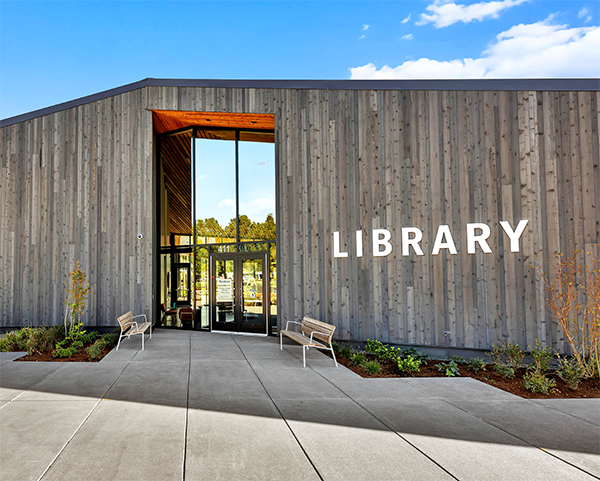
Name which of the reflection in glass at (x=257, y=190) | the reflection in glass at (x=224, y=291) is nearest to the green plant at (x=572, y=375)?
the reflection in glass at (x=257, y=190)

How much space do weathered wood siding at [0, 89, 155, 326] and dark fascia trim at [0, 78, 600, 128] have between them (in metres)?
0.20

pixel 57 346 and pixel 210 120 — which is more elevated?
pixel 210 120

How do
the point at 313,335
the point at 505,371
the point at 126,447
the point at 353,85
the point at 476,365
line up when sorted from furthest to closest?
the point at 353,85
the point at 313,335
the point at 476,365
the point at 505,371
the point at 126,447

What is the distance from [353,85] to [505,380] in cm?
690

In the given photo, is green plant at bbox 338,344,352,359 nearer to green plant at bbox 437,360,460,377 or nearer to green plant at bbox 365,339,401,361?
green plant at bbox 365,339,401,361

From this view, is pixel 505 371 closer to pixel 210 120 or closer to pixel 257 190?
pixel 257 190

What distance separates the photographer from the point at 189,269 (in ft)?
37.5

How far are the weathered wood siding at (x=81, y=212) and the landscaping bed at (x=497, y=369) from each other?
6.32 metres

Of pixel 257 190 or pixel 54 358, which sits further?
pixel 257 190

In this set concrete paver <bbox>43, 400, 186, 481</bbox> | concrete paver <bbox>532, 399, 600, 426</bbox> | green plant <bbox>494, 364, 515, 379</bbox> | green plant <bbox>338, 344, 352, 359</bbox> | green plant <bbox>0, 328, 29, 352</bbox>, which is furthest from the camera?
green plant <bbox>0, 328, 29, 352</bbox>

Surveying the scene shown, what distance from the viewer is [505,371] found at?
6.46m

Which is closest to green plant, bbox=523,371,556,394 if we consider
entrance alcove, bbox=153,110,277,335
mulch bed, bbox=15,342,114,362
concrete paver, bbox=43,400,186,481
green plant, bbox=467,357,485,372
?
green plant, bbox=467,357,485,372

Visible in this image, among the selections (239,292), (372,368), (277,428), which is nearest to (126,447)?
(277,428)

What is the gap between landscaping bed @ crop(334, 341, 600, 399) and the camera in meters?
5.54
